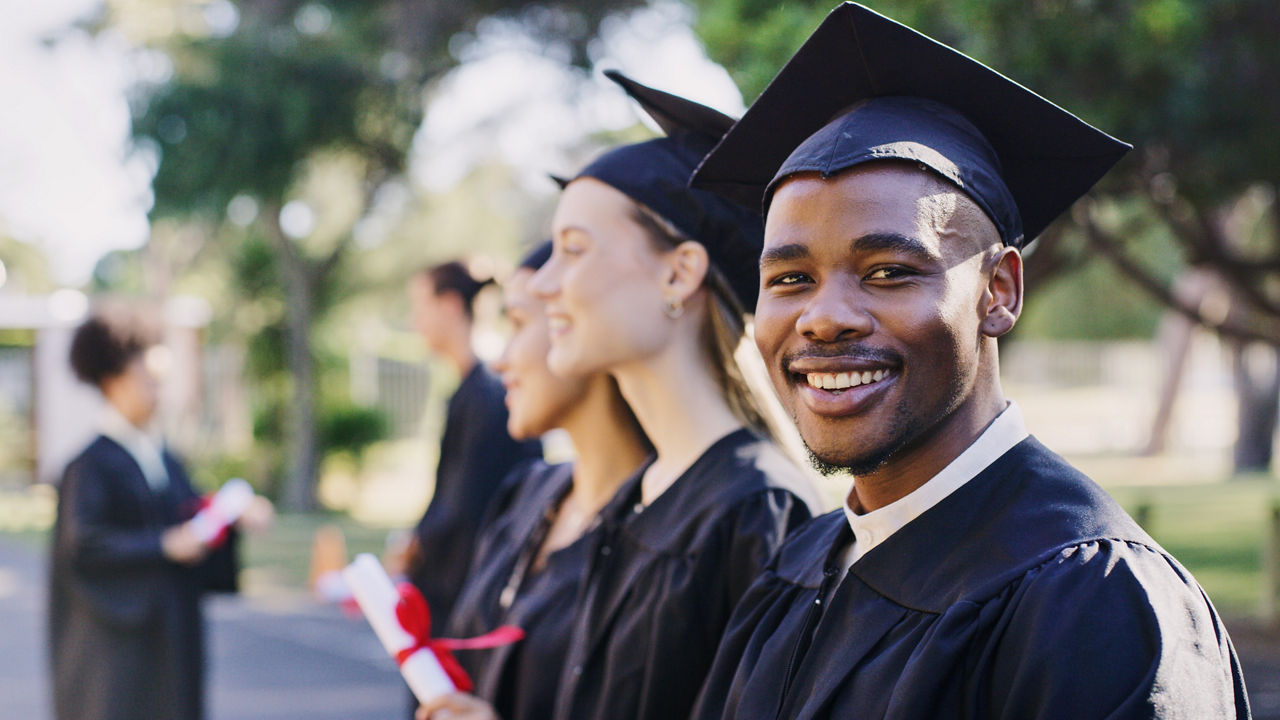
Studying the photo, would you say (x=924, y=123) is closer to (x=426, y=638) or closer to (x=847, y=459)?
(x=847, y=459)

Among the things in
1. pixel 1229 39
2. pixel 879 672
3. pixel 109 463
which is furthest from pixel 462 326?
pixel 1229 39

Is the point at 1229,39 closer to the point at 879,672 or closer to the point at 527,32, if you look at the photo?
the point at 879,672

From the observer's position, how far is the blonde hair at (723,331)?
246 cm

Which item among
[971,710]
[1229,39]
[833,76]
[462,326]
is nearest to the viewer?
[971,710]

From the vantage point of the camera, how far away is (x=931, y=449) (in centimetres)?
151

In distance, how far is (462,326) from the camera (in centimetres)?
527

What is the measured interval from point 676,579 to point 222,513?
280cm

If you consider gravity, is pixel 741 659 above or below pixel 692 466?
below

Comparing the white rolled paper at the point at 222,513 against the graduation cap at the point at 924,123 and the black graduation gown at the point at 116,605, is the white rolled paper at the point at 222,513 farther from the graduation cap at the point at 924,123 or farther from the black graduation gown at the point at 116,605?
the graduation cap at the point at 924,123

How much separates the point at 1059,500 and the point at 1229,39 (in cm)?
656

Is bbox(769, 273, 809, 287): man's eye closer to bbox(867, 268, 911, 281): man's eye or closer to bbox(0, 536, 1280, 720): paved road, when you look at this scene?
bbox(867, 268, 911, 281): man's eye

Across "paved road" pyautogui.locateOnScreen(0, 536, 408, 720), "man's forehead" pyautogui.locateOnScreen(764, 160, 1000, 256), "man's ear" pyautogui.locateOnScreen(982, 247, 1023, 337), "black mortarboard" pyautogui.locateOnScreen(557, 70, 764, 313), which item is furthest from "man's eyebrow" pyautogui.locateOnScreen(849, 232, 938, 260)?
"paved road" pyautogui.locateOnScreen(0, 536, 408, 720)

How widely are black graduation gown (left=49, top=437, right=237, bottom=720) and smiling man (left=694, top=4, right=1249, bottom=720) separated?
3322mm

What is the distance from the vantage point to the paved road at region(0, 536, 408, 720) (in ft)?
23.4
